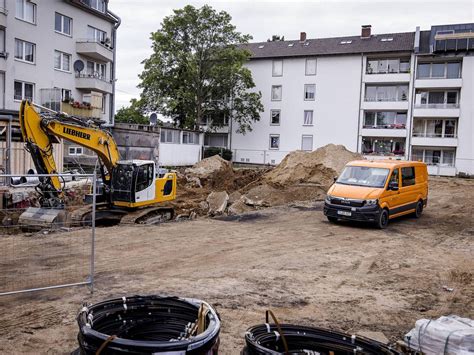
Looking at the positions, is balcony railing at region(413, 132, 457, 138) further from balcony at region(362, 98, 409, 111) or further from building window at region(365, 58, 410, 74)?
building window at region(365, 58, 410, 74)

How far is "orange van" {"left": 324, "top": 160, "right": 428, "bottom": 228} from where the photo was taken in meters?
15.4

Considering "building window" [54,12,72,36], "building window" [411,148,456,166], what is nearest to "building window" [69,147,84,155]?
"building window" [54,12,72,36]

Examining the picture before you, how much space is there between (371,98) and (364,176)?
109 ft

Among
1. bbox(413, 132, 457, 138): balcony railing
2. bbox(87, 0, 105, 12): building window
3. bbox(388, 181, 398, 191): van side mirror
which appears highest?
bbox(87, 0, 105, 12): building window

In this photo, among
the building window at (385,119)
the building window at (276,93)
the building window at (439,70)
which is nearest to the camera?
the building window at (439,70)

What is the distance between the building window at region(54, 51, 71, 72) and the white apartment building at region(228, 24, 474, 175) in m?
22.4

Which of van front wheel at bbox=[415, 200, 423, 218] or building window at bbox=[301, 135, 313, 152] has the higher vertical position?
building window at bbox=[301, 135, 313, 152]

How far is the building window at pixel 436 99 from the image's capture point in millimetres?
44781

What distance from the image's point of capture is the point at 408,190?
56.4ft

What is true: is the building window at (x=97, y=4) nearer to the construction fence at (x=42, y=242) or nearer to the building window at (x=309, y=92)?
the building window at (x=309, y=92)

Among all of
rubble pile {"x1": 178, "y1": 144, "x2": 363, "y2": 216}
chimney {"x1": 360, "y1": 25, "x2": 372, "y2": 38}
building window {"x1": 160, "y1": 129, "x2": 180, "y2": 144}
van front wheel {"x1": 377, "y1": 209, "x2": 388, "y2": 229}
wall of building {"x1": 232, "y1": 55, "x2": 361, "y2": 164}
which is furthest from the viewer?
chimney {"x1": 360, "y1": 25, "x2": 372, "y2": 38}

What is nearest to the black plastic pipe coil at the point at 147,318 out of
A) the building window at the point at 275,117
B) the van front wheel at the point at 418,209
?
the van front wheel at the point at 418,209

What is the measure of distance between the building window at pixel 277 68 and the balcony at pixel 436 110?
47.3 ft

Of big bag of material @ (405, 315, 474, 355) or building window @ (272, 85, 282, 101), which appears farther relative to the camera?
building window @ (272, 85, 282, 101)
